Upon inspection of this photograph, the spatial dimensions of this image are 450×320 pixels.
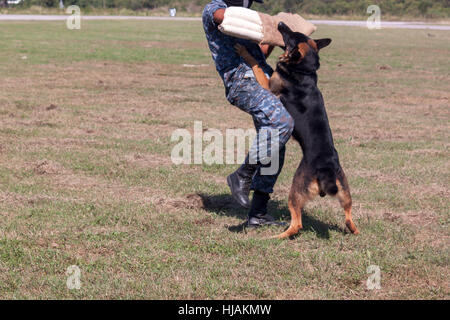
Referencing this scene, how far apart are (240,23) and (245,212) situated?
6.95ft

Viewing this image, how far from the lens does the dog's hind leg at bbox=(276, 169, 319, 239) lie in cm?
487

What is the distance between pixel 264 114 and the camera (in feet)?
16.6

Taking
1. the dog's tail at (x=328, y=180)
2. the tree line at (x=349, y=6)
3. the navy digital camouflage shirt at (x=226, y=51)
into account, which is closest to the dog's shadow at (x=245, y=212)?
the dog's tail at (x=328, y=180)

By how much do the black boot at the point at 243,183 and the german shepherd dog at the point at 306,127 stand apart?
0.48 m

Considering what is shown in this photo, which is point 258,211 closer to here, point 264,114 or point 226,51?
point 264,114

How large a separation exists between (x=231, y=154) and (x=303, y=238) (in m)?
3.36

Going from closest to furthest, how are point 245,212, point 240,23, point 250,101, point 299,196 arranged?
1. point 240,23
2. point 299,196
3. point 250,101
4. point 245,212

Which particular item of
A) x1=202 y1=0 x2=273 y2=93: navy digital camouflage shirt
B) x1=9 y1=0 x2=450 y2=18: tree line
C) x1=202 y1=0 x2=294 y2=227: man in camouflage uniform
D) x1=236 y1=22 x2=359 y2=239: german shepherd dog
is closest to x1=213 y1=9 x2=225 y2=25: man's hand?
x1=202 y1=0 x2=294 y2=227: man in camouflage uniform

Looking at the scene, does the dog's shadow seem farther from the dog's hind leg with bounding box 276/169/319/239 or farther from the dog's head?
the dog's head

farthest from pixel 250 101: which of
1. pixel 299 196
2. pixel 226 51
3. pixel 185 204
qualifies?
pixel 185 204

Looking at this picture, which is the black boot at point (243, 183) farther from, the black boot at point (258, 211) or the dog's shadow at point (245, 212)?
the dog's shadow at point (245, 212)

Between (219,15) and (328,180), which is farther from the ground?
(219,15)
